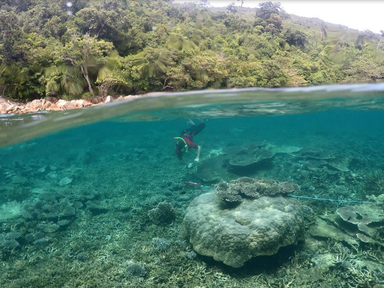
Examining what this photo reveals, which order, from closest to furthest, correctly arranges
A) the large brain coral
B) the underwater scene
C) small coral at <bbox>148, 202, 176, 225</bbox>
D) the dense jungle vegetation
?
the large brain coral < the underwater scene < small coral at <bbox>148, 202, 176, 225</bbox> < the dense jungle vegetation

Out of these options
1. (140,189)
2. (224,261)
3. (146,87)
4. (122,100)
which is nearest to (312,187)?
(224,261)

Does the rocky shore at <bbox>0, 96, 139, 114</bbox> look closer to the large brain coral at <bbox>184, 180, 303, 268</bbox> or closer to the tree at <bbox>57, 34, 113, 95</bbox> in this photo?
the tree at <bbox>57, 34, 113, 95</bbox>

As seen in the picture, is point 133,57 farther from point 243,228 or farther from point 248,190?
point 243,228

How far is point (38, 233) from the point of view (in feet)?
29.0

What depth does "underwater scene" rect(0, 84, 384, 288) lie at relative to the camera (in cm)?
675

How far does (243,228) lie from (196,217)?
1.53 meters

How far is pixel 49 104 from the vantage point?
1357 cm

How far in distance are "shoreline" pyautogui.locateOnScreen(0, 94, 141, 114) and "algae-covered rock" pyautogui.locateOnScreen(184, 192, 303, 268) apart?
27.8 feet

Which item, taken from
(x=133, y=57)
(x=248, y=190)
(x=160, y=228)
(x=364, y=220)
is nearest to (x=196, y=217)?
(x=160, y=228)

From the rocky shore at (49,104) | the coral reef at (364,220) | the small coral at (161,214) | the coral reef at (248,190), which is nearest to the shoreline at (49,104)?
the rocky shore at (49,104)

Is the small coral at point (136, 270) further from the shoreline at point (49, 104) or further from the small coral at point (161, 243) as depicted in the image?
the shoreline at point (49, 104)

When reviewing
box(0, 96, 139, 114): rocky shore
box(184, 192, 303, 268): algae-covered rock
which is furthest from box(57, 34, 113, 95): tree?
box(184, 192, 303, 268): algae-covered rock

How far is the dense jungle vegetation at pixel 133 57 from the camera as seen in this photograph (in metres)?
13.1

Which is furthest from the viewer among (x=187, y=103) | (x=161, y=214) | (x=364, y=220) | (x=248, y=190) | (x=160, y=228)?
(x=187, y=103)
